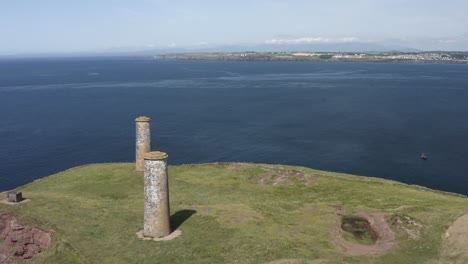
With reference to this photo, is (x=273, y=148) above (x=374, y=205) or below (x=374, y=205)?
below

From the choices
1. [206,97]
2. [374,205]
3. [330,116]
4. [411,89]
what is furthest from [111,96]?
[374,205]

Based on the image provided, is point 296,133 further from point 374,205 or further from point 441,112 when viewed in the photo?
point 374,205

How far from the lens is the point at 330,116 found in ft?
417

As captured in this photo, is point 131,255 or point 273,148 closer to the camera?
point 131,255

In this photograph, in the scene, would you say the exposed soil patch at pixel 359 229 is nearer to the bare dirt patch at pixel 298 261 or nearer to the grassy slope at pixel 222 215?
the grassy slope at pixel 222 215

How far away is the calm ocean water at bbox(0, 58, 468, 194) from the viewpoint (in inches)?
3209

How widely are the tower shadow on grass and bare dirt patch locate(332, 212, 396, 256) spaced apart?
36.7ft

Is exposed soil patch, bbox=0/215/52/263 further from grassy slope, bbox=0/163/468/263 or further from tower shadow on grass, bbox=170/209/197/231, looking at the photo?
tower shadow on grass, bbox=170/209/197/231

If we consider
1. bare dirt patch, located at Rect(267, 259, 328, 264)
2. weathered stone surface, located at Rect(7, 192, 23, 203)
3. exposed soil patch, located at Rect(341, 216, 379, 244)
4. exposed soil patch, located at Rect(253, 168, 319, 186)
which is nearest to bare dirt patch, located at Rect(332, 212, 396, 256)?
exposed soil patch, located at Rect(341, 216, 379, 244)

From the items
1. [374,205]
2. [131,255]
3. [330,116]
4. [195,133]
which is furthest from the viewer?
[330,116]

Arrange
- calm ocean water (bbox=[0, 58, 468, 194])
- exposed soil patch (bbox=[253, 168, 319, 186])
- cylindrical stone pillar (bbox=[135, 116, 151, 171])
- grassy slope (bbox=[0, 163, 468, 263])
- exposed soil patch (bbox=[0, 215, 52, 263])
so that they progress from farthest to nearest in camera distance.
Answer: calm ocean water (bbox=[0, 58, 468, 194]), exposed soil patch (bbox=[253, 168, 319, 186]), cylindrical stone pillar (bbox=[135, 116, 151, 171]), exposed soil patch (bbox=[0, 215, 52, 263]), grassy slope (bbox=[0, 163, 468, 263])

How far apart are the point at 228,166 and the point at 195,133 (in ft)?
174

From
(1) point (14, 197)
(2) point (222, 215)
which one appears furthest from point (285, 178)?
(1) point (14, 197)

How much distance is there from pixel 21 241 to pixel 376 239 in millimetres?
25529
